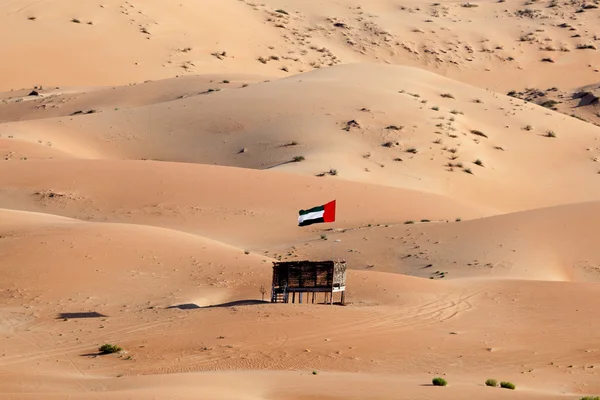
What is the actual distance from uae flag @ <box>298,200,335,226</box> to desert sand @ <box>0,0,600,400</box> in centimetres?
182

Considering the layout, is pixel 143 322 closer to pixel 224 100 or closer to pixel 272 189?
pixel 272 189

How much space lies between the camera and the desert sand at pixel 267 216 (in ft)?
63.3

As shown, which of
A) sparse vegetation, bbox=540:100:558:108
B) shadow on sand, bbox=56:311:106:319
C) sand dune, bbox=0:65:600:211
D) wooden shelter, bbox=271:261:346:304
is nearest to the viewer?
shadow on sand, bbox=56:311:106:319

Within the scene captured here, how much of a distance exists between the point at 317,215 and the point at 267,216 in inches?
435

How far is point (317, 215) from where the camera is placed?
78.1ft

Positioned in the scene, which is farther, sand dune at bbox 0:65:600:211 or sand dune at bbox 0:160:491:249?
sand dune at bbox 0:65:600:211

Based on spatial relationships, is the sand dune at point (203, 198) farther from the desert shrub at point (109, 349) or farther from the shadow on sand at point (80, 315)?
the desert shrub at point (109, 349)

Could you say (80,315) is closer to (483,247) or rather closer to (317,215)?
(317,215)

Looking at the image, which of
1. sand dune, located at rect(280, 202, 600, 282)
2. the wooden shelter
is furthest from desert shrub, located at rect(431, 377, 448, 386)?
sand dune, located at rect(280, 202, 600, 282)

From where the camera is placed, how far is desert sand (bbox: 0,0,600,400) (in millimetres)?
19297

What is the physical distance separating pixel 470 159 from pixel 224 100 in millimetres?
11510

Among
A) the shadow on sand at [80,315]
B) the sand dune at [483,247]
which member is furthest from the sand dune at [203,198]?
the shadow on sand at [80,315]

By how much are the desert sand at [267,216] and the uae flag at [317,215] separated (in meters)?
1.82

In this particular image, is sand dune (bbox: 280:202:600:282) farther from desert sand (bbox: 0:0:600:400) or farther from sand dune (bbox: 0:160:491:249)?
sand dune (bbox: 0:160:491:249)
